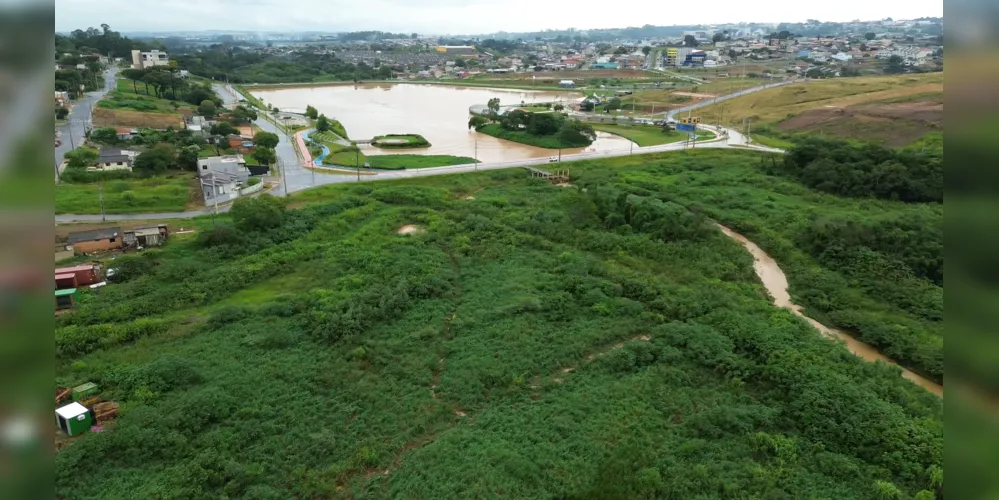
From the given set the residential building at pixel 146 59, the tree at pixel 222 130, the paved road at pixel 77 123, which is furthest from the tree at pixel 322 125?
the residential building at pixel 146 59

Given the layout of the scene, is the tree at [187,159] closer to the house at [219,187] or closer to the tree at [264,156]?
the tree at [264,156]

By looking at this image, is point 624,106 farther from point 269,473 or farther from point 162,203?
point 269,473

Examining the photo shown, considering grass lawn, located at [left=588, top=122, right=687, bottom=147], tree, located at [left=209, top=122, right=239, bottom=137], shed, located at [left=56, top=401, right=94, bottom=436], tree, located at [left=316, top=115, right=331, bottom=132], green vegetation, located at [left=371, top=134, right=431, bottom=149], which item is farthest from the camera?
grass lawn, located at [left=588, top=122, right=687, bottom=147]

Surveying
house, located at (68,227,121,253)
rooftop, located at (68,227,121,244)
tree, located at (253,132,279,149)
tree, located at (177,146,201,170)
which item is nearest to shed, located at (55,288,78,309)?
house, located at (68,227,121,253)

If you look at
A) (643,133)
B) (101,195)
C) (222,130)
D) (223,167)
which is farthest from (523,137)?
(101,195)

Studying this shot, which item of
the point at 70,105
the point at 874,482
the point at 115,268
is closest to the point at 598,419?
the point at 874,482

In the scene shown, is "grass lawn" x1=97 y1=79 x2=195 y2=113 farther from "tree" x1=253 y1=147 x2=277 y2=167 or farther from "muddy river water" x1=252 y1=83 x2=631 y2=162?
"tree" x1=253 y1=147 x2=277 y2=167

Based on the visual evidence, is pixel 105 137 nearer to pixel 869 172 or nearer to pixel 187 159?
pixel 187 159
